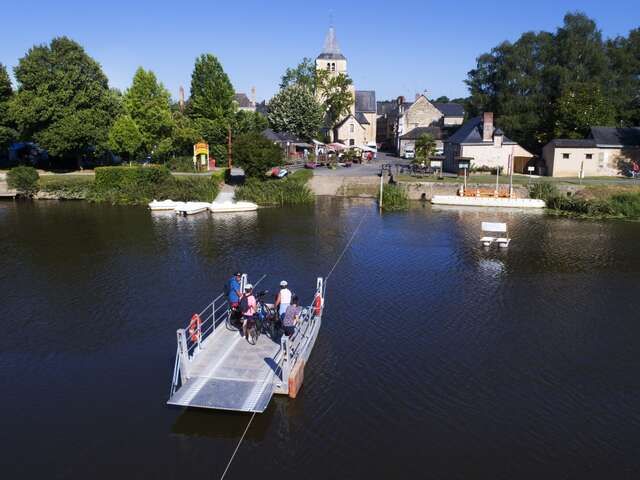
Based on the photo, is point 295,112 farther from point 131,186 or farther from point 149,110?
point 131,186

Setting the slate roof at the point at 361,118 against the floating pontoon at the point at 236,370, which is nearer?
the floating pontoon at the point at 236,370

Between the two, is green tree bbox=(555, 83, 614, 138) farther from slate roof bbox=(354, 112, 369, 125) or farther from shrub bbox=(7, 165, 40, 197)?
shrub bbox=(7, 165, 40, 197)

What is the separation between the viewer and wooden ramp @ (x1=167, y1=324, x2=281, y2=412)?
13.8 meters

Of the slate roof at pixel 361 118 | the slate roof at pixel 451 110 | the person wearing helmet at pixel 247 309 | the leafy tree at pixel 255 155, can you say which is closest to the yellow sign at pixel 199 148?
the leafy tree at pixel 255 155

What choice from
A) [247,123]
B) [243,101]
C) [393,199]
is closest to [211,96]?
[247,123]

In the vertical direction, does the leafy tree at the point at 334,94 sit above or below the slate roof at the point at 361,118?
above

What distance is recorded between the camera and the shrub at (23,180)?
175 feet

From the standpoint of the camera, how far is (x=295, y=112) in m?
77.4

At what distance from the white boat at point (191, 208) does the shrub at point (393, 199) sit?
15663 millimetres

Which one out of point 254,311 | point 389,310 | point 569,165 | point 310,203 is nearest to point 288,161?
point 310,203

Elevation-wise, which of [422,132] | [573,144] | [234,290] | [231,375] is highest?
[422,132]

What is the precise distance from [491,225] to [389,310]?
1449 centimetres

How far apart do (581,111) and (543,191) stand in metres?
19.5

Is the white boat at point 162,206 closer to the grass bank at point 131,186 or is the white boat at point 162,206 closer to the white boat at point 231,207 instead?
the grass bank at point 131,186
